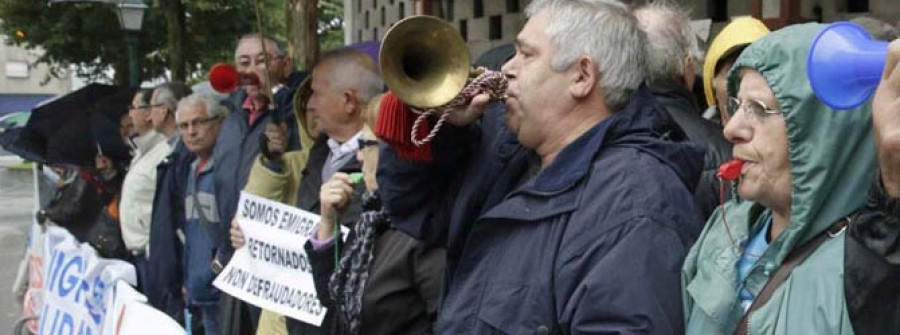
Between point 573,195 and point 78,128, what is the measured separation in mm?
5887

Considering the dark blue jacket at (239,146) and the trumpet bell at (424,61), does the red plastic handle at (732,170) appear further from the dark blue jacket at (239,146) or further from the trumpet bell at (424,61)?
the dark blue jacket at (239,146)

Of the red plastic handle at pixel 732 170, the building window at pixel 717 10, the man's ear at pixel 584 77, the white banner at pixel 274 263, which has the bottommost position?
the white banner at pixel 274 263

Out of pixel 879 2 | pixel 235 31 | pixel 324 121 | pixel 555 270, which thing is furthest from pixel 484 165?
pixel 235 31

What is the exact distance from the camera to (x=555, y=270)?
204 centimetres

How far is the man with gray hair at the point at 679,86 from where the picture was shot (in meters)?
2.52

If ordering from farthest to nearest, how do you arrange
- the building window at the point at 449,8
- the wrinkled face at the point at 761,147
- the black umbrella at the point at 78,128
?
the building window at the point at 449,8 < the black umbrella at the point at 78,128 < the wrinkled face at the point at 761,147

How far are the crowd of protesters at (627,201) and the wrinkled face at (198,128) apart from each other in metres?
1.93

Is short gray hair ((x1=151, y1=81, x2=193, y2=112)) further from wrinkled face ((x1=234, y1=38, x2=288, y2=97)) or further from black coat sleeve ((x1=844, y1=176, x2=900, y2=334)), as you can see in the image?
black coat sleeve ((x1=844, y1=176, x2=900, y2=334))

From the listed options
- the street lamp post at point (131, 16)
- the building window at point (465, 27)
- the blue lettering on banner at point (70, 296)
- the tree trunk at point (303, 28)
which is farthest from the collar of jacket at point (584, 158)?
the street lamp post at point (131, 16)

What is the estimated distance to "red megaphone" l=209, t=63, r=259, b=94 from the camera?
4.90 m

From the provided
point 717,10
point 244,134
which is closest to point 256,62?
point 244,134

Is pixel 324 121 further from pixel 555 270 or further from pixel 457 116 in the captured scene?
pixel 555 270

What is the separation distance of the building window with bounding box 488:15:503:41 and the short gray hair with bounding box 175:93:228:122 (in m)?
2.95

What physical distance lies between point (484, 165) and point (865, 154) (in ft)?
3.31
